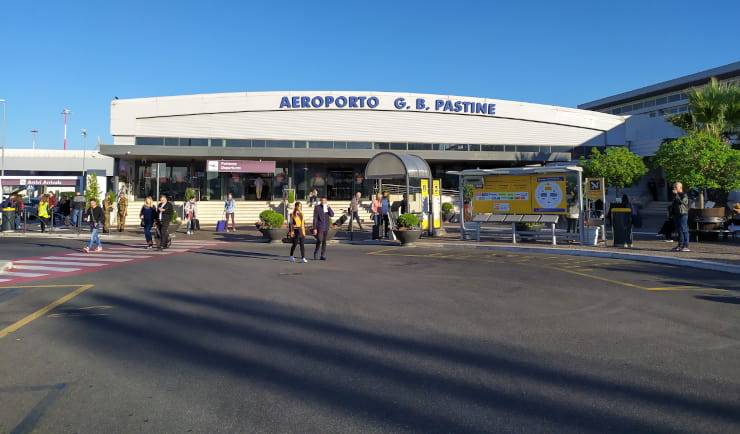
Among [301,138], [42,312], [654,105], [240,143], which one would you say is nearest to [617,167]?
[301,138]

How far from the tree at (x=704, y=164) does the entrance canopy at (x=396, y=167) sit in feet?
30.3

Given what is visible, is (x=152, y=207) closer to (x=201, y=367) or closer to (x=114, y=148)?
(x=201, y=367)

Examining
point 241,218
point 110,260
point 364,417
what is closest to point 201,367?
point 364,417

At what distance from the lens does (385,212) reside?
2023 cm

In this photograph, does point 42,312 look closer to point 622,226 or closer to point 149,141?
point 622,226

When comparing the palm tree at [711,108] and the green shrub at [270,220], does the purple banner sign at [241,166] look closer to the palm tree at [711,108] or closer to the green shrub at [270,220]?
the green shrub at [270,220]

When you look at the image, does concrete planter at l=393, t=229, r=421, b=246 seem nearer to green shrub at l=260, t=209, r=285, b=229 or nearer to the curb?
the curb

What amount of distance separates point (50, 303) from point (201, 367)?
4724mm

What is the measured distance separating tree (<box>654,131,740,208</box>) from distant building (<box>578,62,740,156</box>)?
16.5m

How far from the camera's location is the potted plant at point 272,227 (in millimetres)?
19297

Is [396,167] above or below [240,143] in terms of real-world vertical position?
below

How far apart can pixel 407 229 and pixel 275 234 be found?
17.1ft

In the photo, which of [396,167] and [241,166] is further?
[241,166]

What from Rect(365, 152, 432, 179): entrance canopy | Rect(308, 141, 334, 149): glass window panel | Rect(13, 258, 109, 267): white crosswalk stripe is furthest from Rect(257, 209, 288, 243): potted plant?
Rect(308, 141, 334, 149): glass window panel
